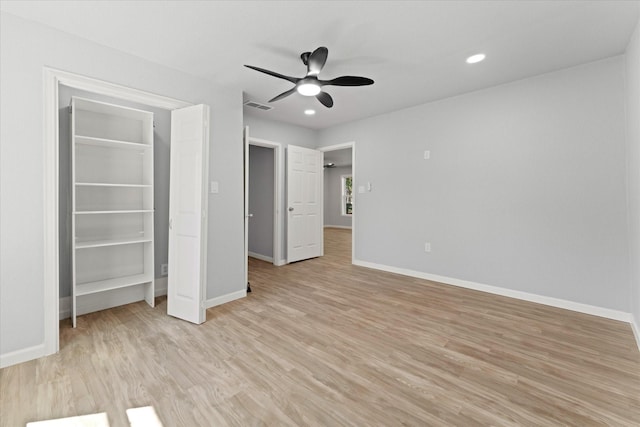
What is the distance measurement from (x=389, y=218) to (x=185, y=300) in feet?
10.8

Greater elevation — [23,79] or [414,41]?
[414,41]

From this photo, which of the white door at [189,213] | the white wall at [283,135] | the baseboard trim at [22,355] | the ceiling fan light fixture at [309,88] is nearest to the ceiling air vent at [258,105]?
the white wall at [283,135]

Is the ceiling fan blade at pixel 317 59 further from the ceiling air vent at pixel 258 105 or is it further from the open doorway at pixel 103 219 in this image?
the open doorway at pixel 103 219

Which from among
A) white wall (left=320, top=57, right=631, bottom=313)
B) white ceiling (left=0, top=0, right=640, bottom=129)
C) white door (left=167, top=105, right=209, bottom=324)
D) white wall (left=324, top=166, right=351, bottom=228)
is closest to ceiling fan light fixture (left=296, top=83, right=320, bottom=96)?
white ceiling (left=0, top=0, right=640, bottom=129)

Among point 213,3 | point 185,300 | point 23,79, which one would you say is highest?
point 213,3

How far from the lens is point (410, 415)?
1602 mm

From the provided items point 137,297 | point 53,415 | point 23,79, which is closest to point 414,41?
point 23,79

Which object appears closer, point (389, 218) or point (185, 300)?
point (185, 300)

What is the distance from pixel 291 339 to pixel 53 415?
5.06 ft

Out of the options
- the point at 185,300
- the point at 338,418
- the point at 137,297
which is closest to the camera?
the point at 338,418

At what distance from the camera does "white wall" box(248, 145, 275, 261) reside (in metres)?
5.58

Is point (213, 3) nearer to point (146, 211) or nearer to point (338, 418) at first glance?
point (146, 211)

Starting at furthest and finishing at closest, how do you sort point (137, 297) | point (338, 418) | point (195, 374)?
point (137, 297) → point (195, 374) → point (338, 418)

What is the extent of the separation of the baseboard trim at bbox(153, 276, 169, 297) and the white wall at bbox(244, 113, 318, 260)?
2.13 m
